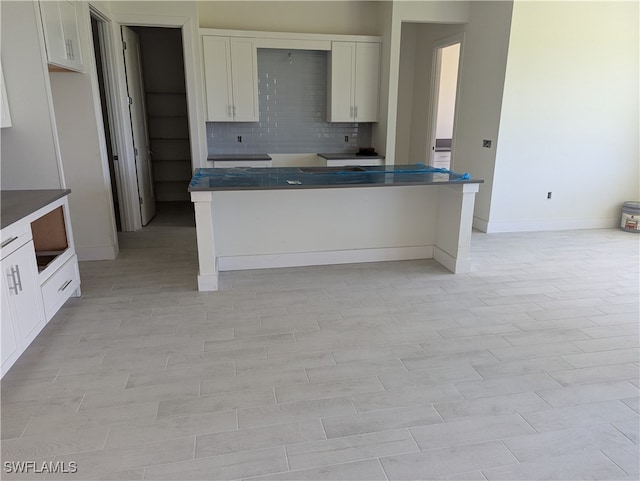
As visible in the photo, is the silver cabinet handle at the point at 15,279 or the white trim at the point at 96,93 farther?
the white trim at the point at 96,93

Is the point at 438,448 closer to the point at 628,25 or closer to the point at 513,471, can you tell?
the point at 513,471

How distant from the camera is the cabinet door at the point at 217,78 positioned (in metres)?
5.15

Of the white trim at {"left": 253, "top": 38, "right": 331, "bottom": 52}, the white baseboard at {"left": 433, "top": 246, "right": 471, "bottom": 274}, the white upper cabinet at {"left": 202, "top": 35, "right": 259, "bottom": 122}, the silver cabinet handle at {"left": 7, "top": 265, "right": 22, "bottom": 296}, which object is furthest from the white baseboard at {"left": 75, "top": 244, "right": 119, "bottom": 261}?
the white baseboard at {"left": 433, "top": 246, "right": 471, "bottom": 274}

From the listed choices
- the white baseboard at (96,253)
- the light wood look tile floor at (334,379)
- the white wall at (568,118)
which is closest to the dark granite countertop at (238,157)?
the white baseboard at (96,253)

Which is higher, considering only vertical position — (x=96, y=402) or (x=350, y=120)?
(x=350, y=120)

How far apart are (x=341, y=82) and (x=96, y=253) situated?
356 cm

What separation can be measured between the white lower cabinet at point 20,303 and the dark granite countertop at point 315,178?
1143 millimetres

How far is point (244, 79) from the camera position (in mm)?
5348

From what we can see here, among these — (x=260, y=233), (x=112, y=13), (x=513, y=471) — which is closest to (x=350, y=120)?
(x=260, y=233)

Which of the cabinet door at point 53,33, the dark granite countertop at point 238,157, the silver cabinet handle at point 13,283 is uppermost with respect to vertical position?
the cabinet door at point 53,33

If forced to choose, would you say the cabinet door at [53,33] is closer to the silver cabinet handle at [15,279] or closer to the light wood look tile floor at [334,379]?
the silver cabinet handle at [15,279]

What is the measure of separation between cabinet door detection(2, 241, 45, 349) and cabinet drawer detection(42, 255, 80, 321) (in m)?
0.10

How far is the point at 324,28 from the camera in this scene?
18.8 feet

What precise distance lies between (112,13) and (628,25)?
5.67 m
